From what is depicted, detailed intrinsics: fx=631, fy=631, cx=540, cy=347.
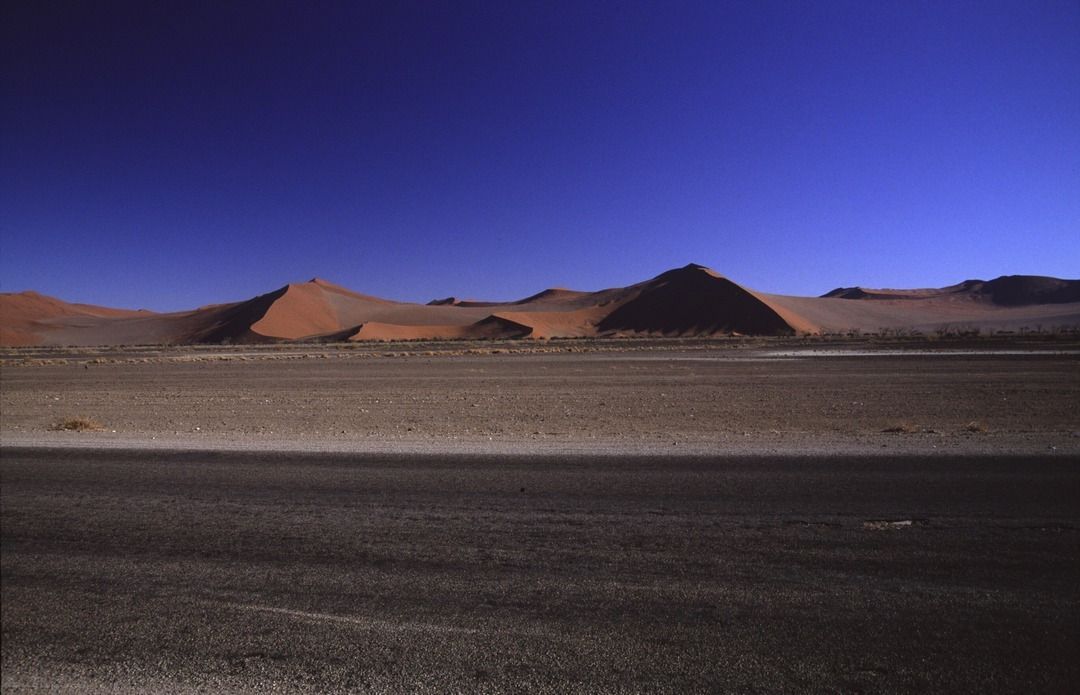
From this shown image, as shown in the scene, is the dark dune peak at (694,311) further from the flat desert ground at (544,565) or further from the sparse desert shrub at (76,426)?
the flat desert ground at (544,565)

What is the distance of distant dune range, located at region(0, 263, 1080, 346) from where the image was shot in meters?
112

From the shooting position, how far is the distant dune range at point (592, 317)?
366 ft

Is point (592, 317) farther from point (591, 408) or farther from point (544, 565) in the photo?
point (544, 565)

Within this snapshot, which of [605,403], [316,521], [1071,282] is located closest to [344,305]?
[605,403]

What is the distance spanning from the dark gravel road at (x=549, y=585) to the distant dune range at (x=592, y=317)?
96.5 m

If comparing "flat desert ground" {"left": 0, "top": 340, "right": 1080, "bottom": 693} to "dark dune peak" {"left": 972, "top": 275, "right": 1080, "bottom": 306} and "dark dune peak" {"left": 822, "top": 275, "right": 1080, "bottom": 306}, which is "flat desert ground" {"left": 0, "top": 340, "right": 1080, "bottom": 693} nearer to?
"dark dune peak" {"left": 822, "top": 275, "right": 1080, "bottom": 306}

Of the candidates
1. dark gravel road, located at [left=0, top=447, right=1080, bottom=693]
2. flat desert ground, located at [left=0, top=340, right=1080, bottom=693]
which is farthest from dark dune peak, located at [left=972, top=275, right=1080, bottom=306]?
dark gravel road, located at [left=0, top=447, right=1080, bottom=693]

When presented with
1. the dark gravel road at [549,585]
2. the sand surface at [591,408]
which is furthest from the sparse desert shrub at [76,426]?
the dark gravel road at [549,585]

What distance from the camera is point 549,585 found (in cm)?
415

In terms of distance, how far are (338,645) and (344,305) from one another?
15821 centimetres

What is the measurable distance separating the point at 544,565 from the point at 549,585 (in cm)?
35

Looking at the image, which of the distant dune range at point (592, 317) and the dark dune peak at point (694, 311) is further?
the distant dune range at point (592, 317)

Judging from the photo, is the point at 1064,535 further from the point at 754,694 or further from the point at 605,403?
the point at 605,403

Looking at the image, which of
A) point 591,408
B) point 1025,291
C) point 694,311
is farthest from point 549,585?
point 1025,291
